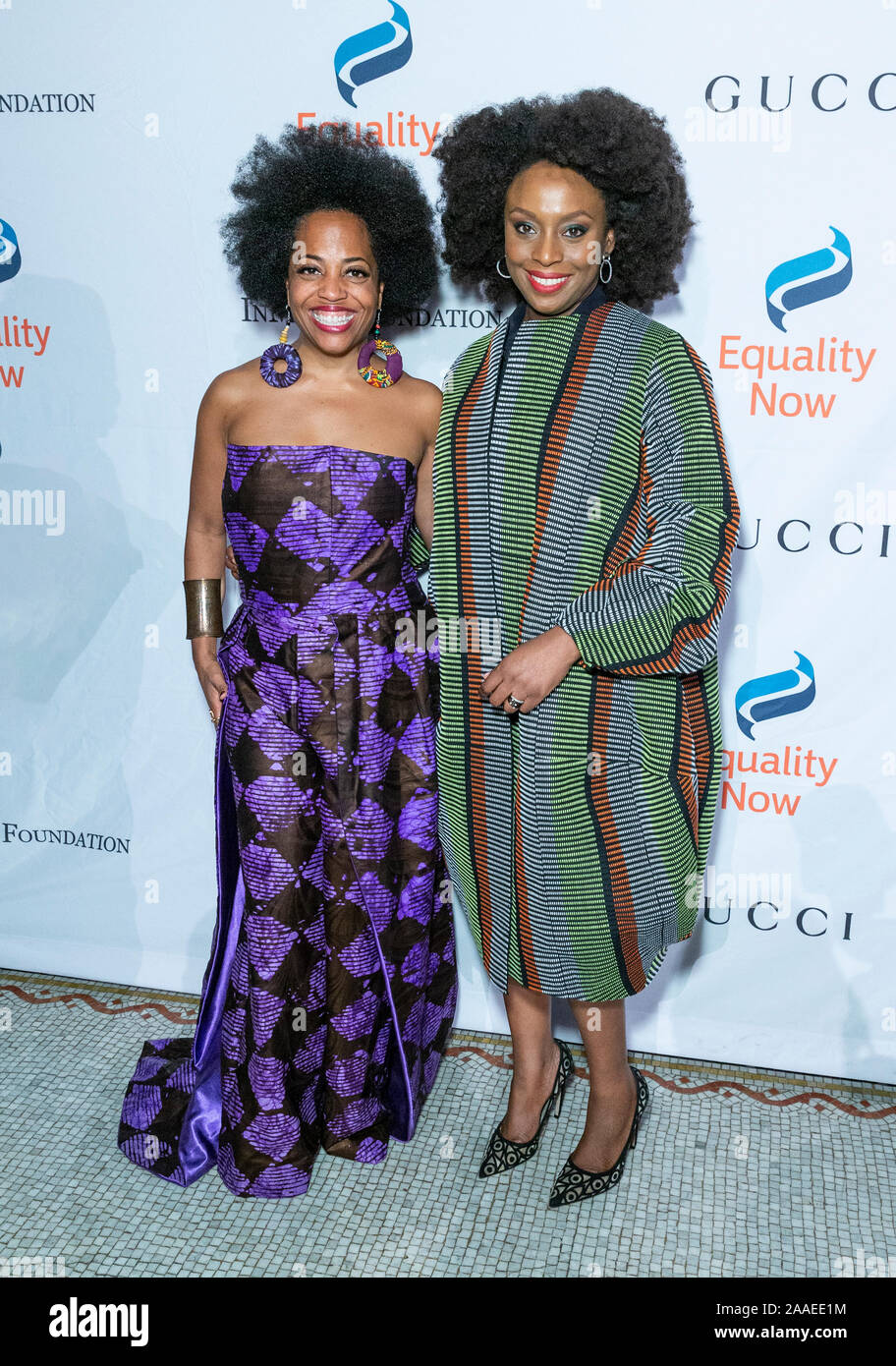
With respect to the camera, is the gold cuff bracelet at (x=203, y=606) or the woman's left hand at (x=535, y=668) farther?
the gold cuff bracelet at (x=203, y=606)

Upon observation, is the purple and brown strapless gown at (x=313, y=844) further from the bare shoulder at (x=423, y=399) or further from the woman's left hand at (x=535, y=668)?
the woman's left hand at (x=535, y=668)

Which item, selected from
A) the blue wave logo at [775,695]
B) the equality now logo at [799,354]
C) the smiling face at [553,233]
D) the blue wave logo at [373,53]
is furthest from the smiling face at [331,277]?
the blue wave logo at [775,695]

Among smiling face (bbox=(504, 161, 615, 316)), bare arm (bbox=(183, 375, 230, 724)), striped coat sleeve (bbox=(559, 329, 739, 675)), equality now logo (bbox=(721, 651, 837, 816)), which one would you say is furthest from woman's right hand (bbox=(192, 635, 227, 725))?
equality now logo (bbox=(721, 651, 837, 816))

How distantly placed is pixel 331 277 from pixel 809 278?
2.89 ft

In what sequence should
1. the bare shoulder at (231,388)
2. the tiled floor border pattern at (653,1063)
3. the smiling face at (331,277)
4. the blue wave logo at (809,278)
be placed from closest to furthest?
the smiling face at (331,277)
the bare shoulder at (231,388)
the blue wave logo at (809,278)
the tiled floor border pattern at (653,1063)

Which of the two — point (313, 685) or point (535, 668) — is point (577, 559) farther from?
point (313, 685)

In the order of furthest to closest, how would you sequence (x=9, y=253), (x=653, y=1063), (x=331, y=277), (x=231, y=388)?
(x=653, y=1063)
(x=9, y=253)
(x=231, y=388)
(x=331, y=277)

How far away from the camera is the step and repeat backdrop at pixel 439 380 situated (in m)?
2.24

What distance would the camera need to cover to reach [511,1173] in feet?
7.68

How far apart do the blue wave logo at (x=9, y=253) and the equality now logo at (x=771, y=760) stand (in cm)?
174

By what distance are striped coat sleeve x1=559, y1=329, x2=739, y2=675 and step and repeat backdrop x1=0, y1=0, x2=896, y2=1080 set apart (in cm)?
53

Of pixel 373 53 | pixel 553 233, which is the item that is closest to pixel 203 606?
pixel 553 233

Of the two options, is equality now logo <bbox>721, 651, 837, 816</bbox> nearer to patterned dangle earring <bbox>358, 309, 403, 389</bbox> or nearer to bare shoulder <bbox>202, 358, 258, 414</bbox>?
patterned dangle earring <bbox>358, 309, 403, 389</bbox>

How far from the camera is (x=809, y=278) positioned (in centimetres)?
227
